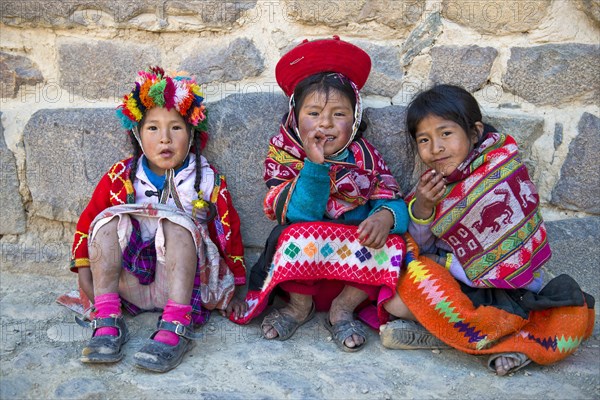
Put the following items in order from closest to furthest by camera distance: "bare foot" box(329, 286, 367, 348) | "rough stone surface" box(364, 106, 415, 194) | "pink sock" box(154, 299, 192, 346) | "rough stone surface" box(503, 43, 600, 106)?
"pink sock" box(154, 299, 192, 346) → "bare foot" box(329, 286, 367, 348) → "rough stone surface" box(503, 43, 600, 106) → "rough stone surface" box(364, 106, 415, 194)

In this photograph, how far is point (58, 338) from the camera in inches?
94.1

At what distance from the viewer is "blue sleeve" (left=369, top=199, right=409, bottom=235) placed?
245 cm

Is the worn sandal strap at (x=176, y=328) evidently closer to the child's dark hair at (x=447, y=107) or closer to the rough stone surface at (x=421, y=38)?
the child's dark hair at (x=447, y=107)

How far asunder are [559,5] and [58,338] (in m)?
2.46

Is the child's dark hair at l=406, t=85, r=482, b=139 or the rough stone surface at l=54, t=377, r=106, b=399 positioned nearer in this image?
the rough stone surface at l=54, t=377, r=106, b=399

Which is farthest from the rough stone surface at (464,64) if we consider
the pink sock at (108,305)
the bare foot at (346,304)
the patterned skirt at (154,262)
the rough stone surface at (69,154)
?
the pink sock at (108,305)

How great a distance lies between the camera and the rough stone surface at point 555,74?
8.52 feet

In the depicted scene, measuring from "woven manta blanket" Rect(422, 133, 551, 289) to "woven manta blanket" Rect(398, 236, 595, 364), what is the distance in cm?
15

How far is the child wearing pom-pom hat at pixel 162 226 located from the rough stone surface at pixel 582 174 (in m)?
1.43

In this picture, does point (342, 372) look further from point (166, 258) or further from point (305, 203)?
point (166, 258)

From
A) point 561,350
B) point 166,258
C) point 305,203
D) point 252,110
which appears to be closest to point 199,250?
point 166,258

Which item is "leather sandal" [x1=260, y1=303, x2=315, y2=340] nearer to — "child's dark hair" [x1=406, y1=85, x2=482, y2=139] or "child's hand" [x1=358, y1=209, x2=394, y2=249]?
"child's hand" [x1=358, y1=209, x2=394, y2=249]

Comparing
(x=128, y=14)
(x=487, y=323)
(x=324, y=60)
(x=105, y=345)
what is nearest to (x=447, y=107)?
(x=324, y=60)

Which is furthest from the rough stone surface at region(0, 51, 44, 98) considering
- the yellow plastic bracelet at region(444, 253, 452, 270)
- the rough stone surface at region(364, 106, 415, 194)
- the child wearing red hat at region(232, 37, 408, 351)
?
the yellow plastic bracelet at region(444, 253, 452, 270)
